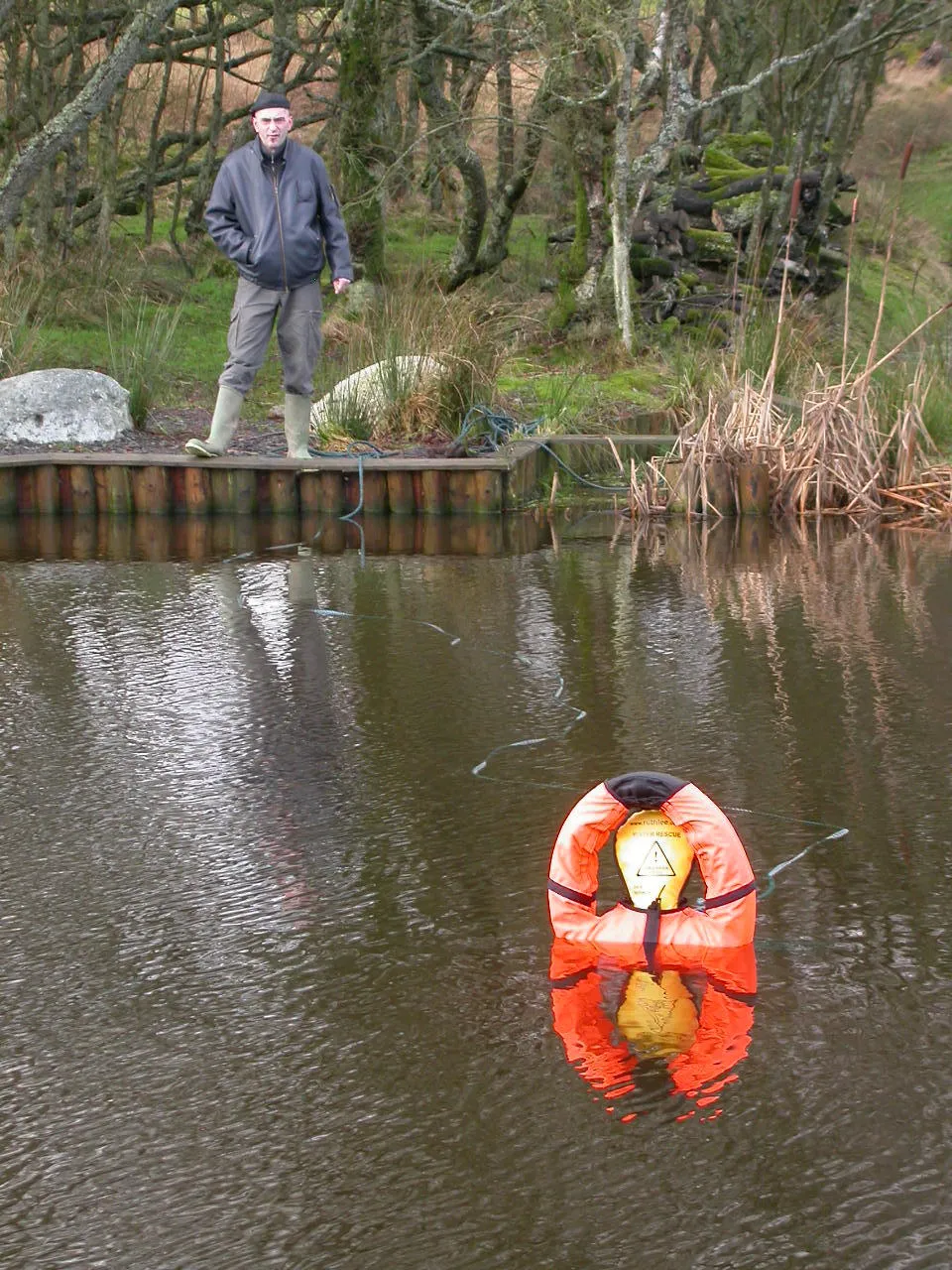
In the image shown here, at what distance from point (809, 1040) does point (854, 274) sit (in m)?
16.3

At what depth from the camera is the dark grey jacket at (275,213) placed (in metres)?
8.65

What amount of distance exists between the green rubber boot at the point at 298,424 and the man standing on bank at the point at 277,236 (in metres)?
0.35

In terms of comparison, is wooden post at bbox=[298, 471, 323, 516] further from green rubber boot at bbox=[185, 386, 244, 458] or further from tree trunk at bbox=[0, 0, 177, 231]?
tree trunk at bbox=[0, 0, 177, 231]

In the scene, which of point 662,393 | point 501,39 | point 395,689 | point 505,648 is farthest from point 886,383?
point 501,39

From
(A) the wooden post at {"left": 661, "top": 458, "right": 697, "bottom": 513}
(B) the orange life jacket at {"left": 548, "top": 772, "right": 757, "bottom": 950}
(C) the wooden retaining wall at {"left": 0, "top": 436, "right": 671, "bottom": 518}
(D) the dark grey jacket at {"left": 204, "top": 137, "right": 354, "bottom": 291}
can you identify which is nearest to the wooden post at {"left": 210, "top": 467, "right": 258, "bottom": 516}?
(C) the wooden retaining wall at {"left": 0, "top": 436, "right": 671, "bottom": 518}

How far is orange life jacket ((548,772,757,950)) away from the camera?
3.45 metres

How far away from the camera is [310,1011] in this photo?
327 cm

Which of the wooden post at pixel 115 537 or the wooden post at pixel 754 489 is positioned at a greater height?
the wooden post at pixel 754 489

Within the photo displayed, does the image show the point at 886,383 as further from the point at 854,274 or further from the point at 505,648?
the point at 854,274

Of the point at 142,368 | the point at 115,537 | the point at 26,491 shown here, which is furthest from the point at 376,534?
the point at 142,368

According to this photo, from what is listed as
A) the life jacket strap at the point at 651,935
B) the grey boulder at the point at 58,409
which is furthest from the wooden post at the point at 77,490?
the life jacket strap at the point at 651,935

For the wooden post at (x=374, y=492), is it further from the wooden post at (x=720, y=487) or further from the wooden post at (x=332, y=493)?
the wooden post at (x=720, y=487)

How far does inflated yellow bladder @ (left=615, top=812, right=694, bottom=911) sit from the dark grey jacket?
18.4 ft

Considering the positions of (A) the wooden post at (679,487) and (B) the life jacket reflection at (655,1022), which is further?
(A) the wooden post at (679,487)
